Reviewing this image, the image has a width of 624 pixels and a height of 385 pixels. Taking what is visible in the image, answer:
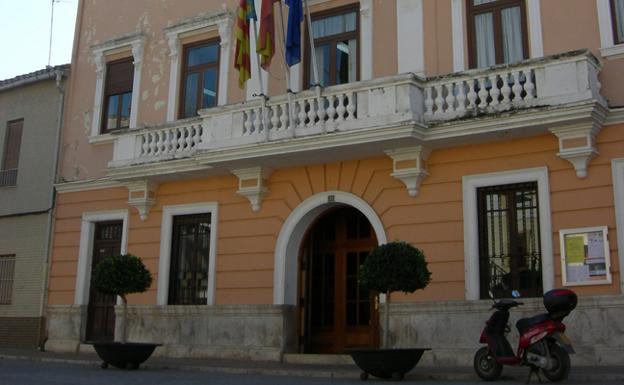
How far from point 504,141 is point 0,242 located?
45.1ft

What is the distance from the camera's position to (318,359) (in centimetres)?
1368

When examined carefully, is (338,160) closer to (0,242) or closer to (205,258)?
(205,258)

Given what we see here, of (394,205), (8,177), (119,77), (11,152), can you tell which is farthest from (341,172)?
(11,152)

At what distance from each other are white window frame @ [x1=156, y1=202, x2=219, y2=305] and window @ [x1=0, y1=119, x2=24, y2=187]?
571cm

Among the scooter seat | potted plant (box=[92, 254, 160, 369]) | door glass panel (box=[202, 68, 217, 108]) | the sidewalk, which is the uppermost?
door glass panel (box=[202, 68, 217, 108])

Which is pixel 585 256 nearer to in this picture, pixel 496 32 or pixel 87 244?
pixel 496 32

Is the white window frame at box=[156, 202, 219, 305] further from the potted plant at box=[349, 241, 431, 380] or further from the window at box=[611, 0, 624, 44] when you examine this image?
the window at box=[611, 0, 624, 44]

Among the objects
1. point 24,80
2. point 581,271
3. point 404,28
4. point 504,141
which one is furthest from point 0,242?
point 581,271

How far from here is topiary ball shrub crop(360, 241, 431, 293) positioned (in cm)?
1084

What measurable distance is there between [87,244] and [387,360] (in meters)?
10.4

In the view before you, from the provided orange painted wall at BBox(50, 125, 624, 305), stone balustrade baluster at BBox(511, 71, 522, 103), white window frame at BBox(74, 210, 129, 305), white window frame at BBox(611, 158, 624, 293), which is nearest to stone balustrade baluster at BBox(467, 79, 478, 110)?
stone balustrade baluster at BBox(511, 71, 522, 103)

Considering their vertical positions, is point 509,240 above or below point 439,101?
below

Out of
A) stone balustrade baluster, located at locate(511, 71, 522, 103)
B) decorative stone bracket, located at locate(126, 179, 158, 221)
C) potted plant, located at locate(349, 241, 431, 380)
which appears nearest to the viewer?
potted plant, located at locate(349, 241, 431, 380)

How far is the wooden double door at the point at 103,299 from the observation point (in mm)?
17516
